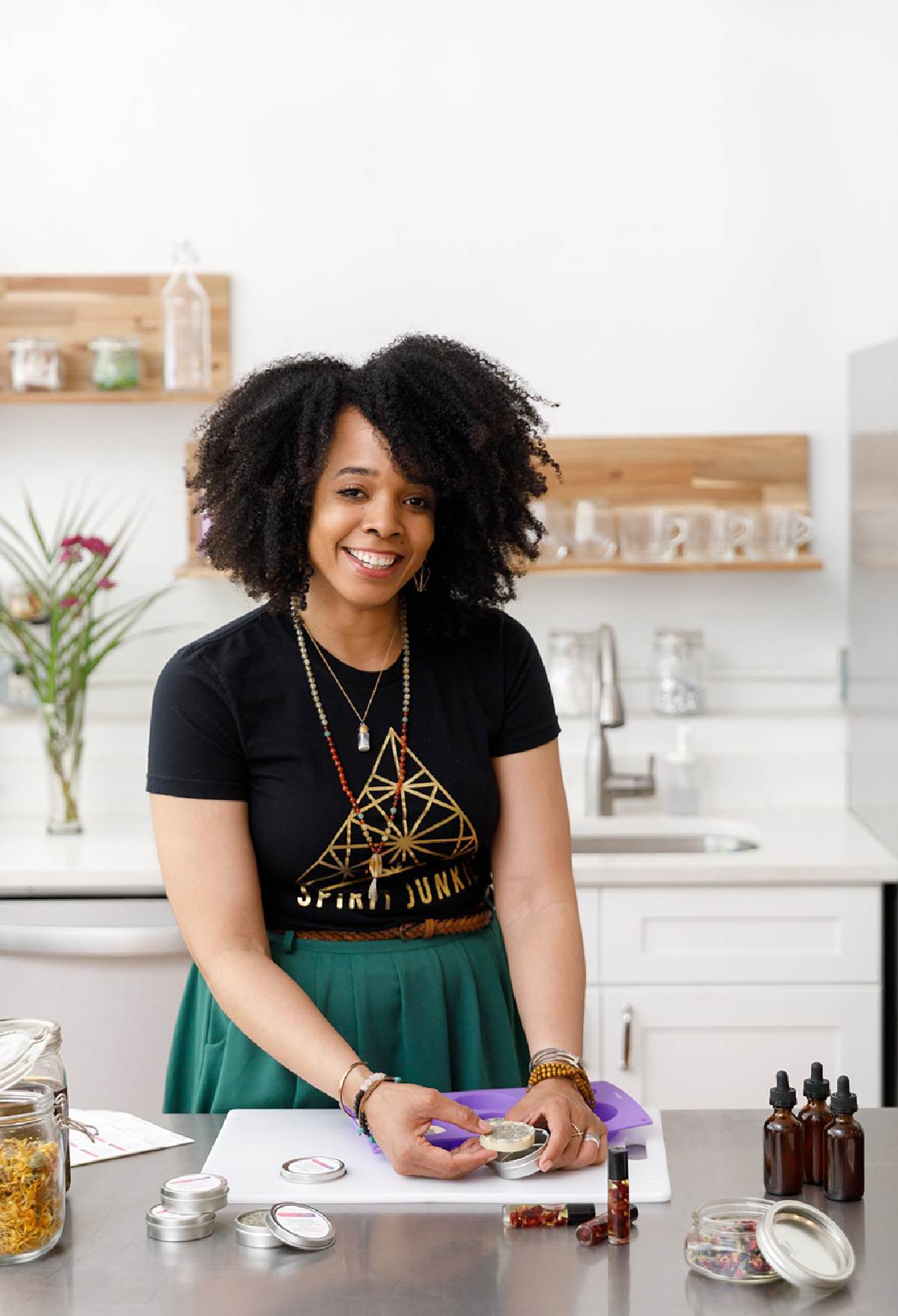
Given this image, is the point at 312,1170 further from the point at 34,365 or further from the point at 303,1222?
the point at 34,365

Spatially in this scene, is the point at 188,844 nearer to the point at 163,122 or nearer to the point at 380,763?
the point at 380,763

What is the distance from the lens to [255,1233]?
112 centimetres

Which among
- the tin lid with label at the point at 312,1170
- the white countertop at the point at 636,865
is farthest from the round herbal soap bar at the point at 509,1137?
the white countertop at the point at 636,865

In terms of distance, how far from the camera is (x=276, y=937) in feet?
5.00

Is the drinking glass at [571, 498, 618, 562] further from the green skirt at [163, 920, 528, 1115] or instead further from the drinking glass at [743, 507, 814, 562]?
the green skirt at [163, 920, 528, 1115]

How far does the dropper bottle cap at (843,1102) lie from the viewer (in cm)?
119

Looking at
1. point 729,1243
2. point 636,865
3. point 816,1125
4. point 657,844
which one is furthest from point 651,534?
point 729,1243

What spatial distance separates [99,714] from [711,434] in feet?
4.86

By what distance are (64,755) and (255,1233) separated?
1887 mm

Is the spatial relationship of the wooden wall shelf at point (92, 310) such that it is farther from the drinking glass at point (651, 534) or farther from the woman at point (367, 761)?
the woman at point (367, 761)

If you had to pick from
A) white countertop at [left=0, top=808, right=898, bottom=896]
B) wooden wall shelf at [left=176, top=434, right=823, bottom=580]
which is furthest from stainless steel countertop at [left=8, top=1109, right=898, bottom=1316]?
wooden wall shelf at [left=176, top=434, right=823, bottom=580]

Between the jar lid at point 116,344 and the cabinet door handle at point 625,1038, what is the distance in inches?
65.5

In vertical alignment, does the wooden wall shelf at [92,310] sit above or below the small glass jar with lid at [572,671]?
above

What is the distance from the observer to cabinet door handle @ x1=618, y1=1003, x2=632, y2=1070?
2494 millimetres
